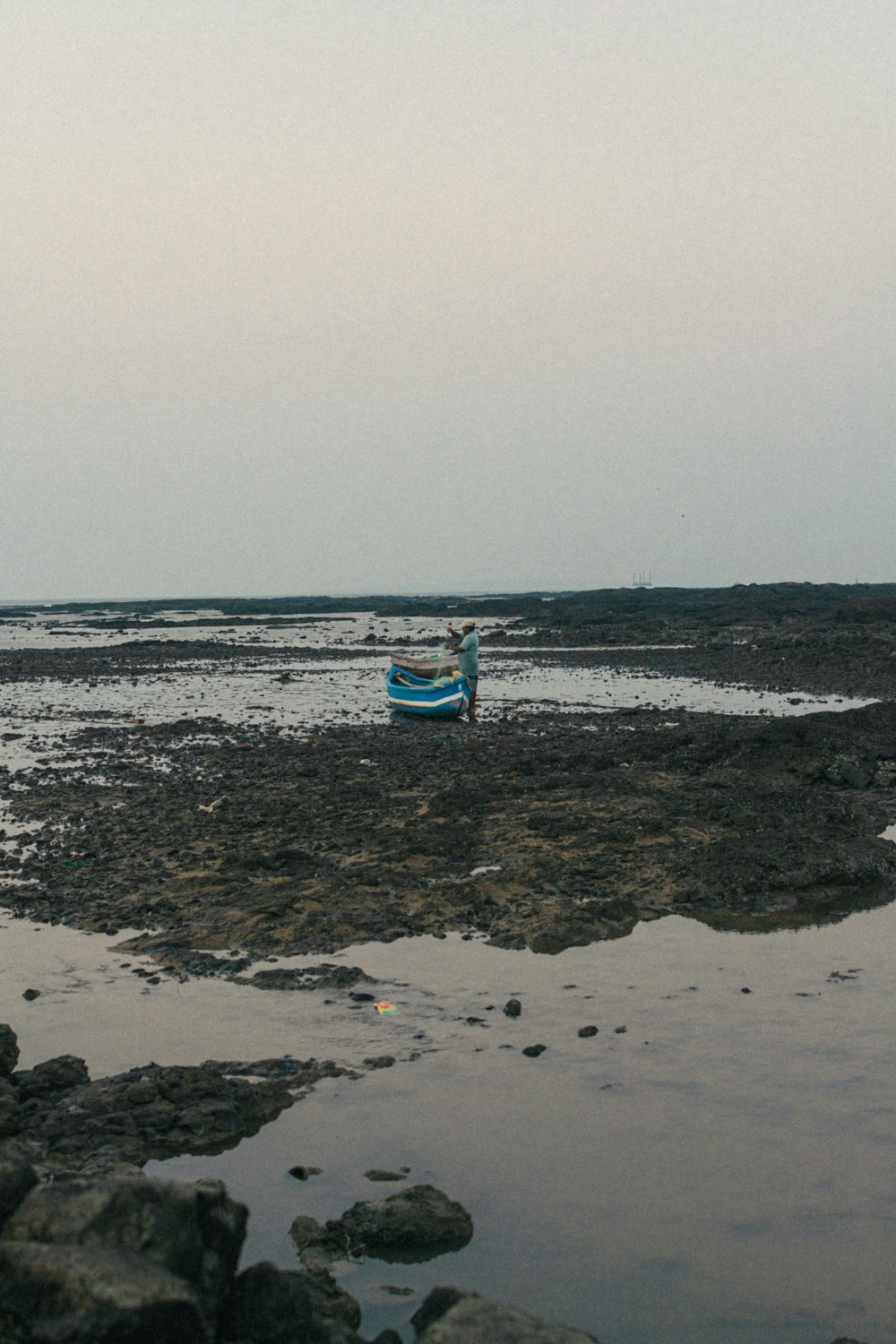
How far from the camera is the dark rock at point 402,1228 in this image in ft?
19.6

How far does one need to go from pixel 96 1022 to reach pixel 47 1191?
4.55 meters

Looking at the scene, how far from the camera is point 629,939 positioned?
11.1 meters

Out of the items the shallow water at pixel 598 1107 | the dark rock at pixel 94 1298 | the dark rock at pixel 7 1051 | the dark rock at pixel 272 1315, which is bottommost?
the shallow water at pixel 598 1107

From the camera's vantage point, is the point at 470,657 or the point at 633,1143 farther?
the point at 470,657

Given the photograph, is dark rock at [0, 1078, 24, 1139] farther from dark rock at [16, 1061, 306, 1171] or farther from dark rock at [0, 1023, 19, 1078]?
dark rock at [0, 1023, 19, 1078]

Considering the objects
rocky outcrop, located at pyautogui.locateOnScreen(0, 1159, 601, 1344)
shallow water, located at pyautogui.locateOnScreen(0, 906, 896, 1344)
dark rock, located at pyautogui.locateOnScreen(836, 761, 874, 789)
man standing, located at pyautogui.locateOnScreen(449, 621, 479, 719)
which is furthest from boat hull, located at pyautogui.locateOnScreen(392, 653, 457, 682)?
rocky outcrop, located at pyautogui.locateOnScreen(0, 1159, 601, 1344)

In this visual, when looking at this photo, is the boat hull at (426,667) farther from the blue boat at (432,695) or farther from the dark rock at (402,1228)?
the dark rock at (402,1228)

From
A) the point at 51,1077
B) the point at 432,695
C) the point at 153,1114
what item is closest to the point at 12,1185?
the point at 153,1114

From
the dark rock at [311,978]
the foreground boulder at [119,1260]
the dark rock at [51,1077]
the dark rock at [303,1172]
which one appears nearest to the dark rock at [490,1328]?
the foreground boulder at [119,1260]

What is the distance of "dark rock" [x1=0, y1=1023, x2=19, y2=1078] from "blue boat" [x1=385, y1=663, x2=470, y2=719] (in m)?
20.2

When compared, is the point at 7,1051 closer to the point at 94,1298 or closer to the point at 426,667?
the point at 94,1298

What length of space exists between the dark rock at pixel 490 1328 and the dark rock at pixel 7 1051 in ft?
14.3

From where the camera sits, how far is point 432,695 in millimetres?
28188

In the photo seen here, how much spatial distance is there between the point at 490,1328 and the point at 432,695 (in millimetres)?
24019
